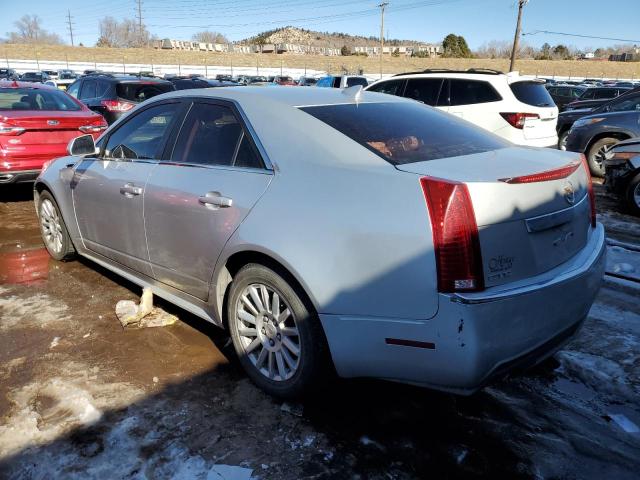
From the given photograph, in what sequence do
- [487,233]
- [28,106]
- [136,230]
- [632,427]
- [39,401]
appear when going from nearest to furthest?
1. [487,233]
2. [632,427]
3. [39,401]
4. [136,230]
5. [28,106]

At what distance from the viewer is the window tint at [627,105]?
959 centimetres

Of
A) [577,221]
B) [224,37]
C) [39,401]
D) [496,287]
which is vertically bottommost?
[39,401]

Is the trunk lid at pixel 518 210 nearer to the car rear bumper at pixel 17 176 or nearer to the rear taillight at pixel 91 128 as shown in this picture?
the car rear bumper at pixel 17 176

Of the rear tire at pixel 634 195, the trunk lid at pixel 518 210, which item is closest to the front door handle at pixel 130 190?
the trunk lid at pixel 518 210

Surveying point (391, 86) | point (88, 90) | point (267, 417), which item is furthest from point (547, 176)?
point (88, 90)

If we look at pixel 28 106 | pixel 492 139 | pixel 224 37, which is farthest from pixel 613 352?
pixel 224 37

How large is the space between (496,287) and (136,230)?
99.6 inches

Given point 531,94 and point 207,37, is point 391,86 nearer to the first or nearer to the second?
point 531,94

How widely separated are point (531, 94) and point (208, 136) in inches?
282

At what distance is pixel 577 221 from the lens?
2750 mm

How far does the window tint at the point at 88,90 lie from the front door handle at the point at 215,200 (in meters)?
11.3

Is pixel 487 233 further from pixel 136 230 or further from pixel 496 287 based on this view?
pixel 136 230

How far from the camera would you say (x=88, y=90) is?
43.3 ft

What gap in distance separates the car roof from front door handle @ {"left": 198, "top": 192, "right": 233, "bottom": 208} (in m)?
0.64
